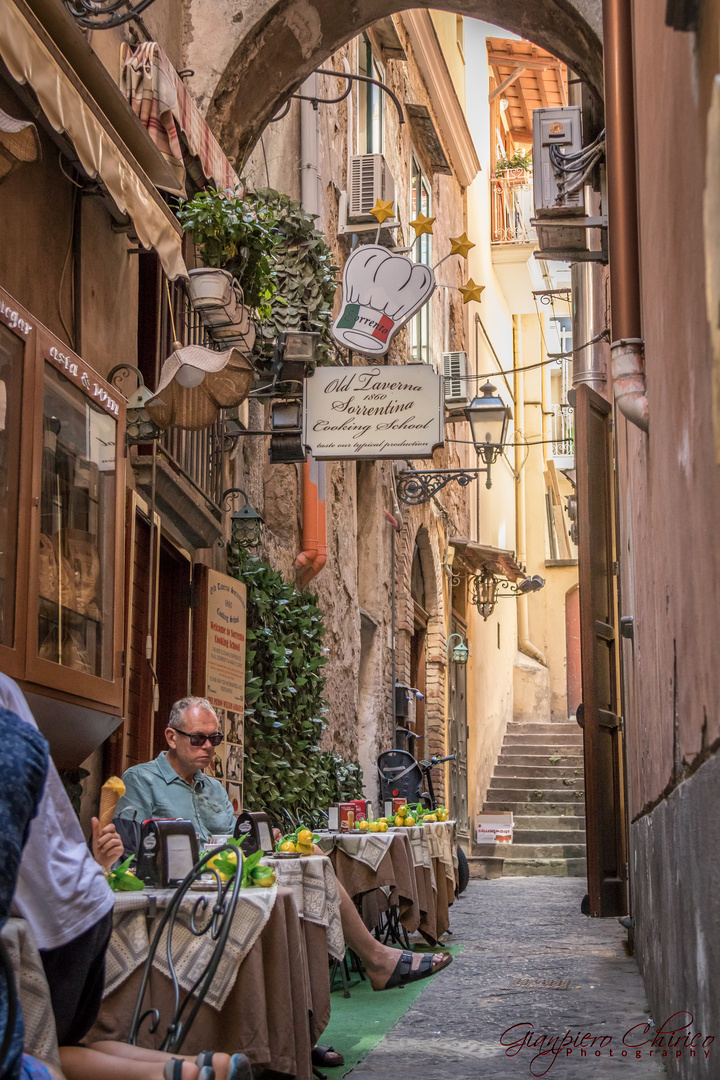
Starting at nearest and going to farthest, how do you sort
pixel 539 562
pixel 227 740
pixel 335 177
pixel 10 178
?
pixel 10 178, pixel 227 740, pixel 335 177, pixel 539 562

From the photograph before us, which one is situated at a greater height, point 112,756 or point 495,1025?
point 112,756

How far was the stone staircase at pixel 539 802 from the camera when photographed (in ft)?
55.4

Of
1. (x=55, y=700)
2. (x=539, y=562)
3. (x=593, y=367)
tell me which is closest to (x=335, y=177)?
(x=593, y=367)

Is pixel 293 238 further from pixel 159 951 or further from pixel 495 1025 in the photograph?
pixel 159 951

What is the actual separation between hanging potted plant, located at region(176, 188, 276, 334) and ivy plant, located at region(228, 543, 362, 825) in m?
2.12

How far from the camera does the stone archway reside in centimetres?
811

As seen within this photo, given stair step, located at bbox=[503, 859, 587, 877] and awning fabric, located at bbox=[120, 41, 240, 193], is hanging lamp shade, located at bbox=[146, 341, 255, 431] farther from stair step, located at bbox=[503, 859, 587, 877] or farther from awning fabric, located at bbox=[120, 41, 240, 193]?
stair step, located at bbox=[503, 859, 587, 877]

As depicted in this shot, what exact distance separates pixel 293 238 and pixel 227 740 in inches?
137

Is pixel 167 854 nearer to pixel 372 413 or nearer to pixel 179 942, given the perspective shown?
pixel 179 942

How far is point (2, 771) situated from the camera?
6.22 feet

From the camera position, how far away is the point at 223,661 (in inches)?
326

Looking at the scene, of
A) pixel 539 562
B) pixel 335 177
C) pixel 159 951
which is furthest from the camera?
pixel 539 562

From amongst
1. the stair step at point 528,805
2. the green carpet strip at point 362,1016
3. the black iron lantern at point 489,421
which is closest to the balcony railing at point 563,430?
the stair step at point 528,805

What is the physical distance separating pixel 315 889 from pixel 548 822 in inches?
550
